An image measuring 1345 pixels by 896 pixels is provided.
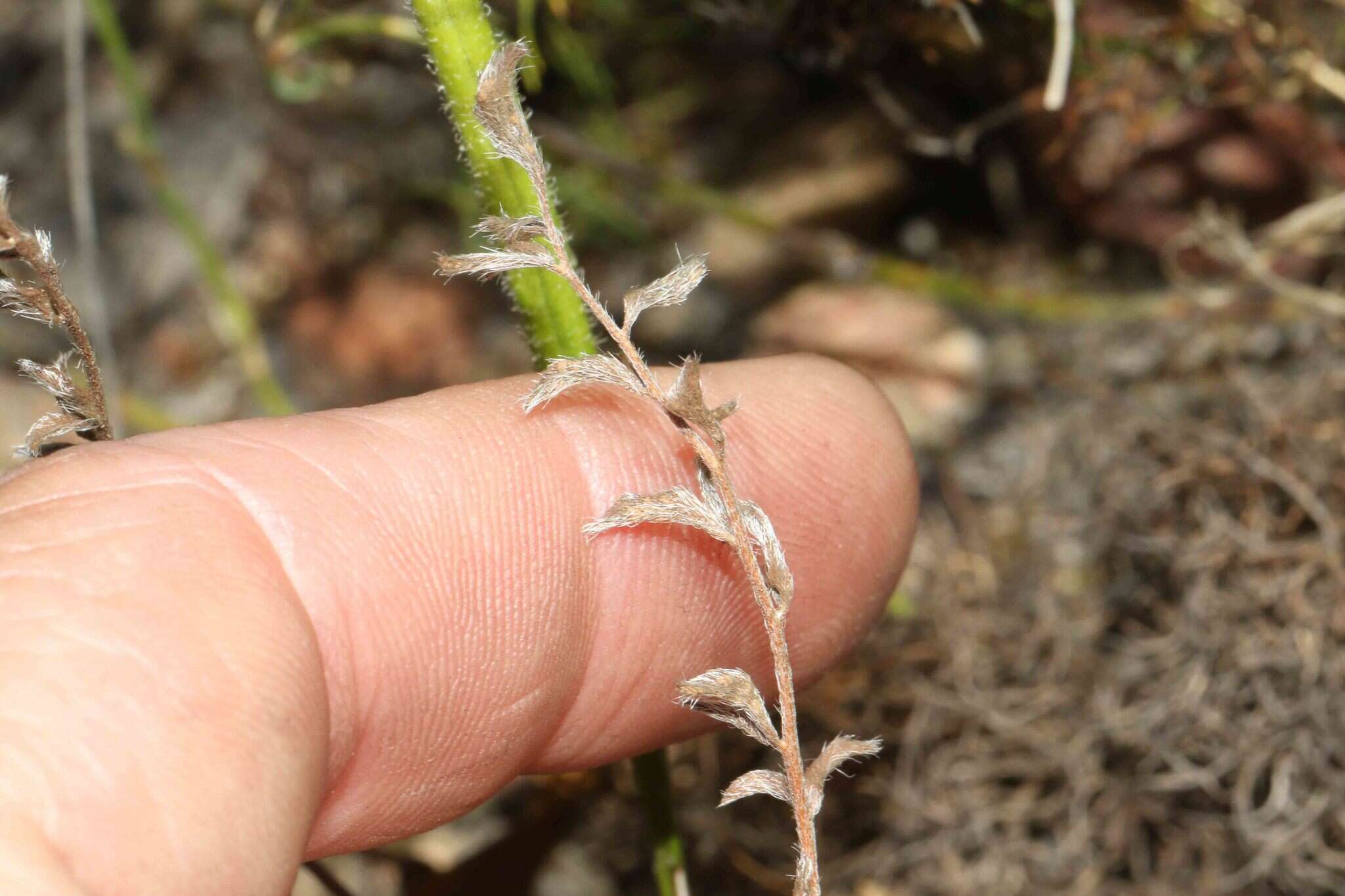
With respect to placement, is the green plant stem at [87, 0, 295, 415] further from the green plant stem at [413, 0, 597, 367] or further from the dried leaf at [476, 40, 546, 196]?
the dried leaf at [476, 40, 546, 196]

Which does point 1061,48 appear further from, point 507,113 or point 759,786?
point 759,786

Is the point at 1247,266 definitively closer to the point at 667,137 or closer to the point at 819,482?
the point at 819,482

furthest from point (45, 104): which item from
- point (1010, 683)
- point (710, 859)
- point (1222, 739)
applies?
point (1222, 739)

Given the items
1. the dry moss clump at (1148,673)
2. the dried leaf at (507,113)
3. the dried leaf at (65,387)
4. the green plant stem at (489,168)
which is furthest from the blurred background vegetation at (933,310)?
the dried leaf at (65,387)

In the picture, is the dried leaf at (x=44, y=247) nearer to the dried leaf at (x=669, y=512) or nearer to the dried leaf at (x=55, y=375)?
the dried leaf at (x=55, y=375)

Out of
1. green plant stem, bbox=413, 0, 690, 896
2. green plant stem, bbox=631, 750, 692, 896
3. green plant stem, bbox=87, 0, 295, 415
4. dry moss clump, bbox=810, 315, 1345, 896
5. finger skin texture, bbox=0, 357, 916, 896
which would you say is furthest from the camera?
green plant stem, bbox=87, 0, 295, 415

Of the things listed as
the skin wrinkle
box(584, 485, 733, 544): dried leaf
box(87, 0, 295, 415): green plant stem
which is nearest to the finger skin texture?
the skin wrinkle
